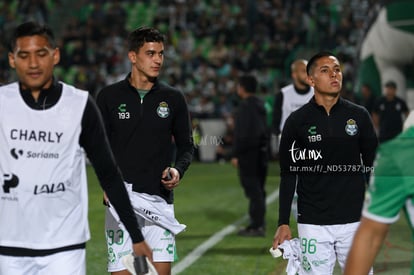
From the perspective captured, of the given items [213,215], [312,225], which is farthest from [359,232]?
[213,215]

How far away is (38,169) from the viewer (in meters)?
4.18

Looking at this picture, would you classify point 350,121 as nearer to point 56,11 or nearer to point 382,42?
point 382,42

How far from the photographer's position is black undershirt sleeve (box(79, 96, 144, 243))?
14.0 feet

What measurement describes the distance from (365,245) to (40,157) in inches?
64.7

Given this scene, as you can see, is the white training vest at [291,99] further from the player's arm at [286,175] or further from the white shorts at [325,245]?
the white shorts at [325,245]

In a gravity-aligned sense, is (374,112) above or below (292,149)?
below

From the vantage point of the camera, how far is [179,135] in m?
6.31

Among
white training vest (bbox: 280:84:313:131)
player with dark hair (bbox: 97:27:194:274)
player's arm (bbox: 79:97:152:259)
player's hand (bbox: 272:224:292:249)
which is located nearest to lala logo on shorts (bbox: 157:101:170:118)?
player with dark hair (bbox: 97:27:194:274)

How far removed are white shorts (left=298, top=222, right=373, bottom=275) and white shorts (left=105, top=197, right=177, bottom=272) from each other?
951 mm

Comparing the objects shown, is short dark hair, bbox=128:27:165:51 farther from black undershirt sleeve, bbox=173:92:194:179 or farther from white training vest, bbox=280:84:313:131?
white training vest, bbox=280:84:313:131

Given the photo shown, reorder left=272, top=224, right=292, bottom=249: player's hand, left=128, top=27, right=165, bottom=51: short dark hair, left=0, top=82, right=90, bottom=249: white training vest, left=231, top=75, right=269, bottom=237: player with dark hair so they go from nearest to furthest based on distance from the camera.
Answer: left=0, top=82, right=90, bottom=249: white training vest
left=272, top=224, right=292, bottom=249: player's hand
left=128, top=27, right=165, bottom=51: short dark hair
left=231, top=75, right=269, bottom=237: player with dark hair

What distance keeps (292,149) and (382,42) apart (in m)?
17.4

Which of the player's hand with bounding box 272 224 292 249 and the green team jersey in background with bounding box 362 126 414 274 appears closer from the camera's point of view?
the green team jersey in background with bounding box 362 126 414 274

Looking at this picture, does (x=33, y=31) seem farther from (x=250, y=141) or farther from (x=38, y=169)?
(x=250, y=141)
